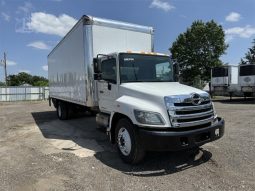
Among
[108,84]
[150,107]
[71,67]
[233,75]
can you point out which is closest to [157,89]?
[150,107]

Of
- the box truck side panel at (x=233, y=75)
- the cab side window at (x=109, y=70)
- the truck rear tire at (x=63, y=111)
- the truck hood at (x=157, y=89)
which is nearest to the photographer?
the truck hood at (x=157, y=89)

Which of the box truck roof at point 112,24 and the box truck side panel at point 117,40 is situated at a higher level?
the box truck roof at point 112,24

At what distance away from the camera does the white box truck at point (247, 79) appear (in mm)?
20547

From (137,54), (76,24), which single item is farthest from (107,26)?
(137,54)

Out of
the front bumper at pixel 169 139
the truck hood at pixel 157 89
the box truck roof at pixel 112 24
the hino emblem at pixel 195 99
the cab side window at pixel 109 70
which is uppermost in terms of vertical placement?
the box truck roof at pixel 112 24

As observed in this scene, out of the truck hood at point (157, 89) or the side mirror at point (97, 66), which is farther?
the side mirror at point (97, 66)

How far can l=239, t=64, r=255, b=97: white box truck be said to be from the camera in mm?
20547

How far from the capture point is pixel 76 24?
886 cm

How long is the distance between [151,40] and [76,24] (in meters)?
2.35

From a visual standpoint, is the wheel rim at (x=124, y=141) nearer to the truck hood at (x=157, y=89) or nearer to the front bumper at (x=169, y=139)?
the front bumper at (x=169, y=139)

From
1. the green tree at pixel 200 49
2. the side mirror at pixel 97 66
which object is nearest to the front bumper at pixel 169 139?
the side mirror at pixel 97 66

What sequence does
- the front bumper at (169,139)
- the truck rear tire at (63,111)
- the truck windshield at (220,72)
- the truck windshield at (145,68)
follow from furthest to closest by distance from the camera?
1. the truck windshield at (220,72)
2. the truck rear tire at (63,111)
3. the truck windshield at (145,68)
4. the front bumper at (169,139)

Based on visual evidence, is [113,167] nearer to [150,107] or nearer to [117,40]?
[150,107]

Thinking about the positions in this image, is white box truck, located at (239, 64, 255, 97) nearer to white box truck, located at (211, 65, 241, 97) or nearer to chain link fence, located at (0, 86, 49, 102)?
white box truck, located at (211, 65, 241, 97)
